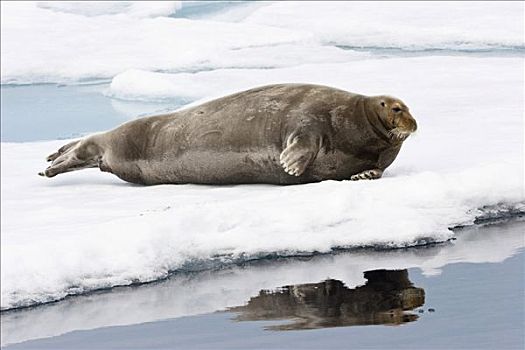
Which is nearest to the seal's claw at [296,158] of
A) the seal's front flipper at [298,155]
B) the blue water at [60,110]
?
the seal's front flipper at [298,155]

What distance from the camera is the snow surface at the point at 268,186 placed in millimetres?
4645

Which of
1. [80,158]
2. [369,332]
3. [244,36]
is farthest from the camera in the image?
[244,36]

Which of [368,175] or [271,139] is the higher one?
[271,139]

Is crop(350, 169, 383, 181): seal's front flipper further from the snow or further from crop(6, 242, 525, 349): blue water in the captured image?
the snow

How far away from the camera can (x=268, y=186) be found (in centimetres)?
615

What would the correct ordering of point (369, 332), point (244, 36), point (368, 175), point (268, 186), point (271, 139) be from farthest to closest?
point (244, 36), point (271, 139), point (268, 186), point (368, 175), point (369, 332)

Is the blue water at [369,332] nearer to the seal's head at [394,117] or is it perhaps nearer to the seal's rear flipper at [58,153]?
the seal's head at [394,117]

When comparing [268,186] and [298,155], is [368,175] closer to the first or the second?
[298,155]

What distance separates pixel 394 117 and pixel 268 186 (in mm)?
713

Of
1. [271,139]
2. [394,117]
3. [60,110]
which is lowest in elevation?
[60,110]

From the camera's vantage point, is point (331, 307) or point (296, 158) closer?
point (331, 307)

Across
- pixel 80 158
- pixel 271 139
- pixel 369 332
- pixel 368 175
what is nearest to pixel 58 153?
pixel 80 158

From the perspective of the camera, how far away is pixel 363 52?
43.2 ft

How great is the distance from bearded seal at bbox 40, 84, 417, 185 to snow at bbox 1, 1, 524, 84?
6.05 metres
